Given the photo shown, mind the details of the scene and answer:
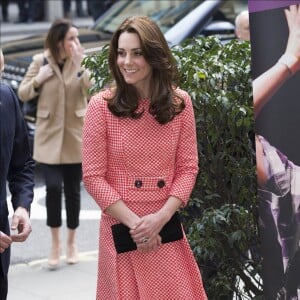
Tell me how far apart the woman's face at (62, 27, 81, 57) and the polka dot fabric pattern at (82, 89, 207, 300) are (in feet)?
11.3

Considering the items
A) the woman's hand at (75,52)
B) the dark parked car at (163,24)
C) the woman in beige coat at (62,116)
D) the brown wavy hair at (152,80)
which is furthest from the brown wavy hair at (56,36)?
the brown wavy hair at (152,80)

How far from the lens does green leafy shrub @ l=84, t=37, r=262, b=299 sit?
501 centimetres

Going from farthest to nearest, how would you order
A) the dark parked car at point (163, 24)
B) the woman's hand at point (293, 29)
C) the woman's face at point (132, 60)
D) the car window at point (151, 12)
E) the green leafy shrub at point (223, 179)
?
1. the car window at point (151, 12)
2. the dark parked car at point (163, 24)
3. the green leafy shrub at point (223, 179)
4. the woman's face at point (132, 60)
5. the woman's hand at point (293, 29)

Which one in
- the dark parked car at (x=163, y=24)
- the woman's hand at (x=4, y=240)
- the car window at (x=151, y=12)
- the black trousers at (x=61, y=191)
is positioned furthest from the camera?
the car window at (x=151, y=12)

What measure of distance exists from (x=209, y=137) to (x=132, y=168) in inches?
40.9

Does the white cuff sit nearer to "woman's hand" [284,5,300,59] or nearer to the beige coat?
"woman's hand" [284,5,300,59]

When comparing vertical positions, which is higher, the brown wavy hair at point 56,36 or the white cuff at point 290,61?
the white cuff at point 290,61

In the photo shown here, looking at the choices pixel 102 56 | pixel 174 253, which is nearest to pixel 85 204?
pixel 102 56

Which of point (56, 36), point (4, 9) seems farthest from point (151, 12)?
point (4, 9)

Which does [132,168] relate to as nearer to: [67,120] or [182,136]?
[182,136]

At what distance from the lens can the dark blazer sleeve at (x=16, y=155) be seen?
423 centimetres

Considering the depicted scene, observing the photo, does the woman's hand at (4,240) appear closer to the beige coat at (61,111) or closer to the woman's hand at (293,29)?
the woman's hand at (293,29)

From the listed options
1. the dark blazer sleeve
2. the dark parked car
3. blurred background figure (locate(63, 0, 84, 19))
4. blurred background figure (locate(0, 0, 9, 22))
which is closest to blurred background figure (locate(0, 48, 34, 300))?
the dark blazer sleeve

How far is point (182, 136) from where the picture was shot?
423cm
